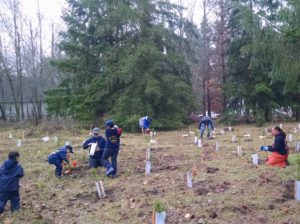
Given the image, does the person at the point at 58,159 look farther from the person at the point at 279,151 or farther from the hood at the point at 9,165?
the person at the point at 279,151

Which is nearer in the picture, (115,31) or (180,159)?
(180,159)

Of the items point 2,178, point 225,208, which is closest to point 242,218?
point 225,208

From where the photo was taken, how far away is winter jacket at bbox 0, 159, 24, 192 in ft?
21.4

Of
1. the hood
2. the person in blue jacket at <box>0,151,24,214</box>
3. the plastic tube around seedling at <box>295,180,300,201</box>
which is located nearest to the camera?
the plastic tube around seedling at <box>295,180,300,201</box>

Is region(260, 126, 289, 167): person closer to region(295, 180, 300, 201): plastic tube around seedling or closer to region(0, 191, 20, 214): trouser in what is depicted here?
region(295, 180, 300, 201): plastic tube around seedling

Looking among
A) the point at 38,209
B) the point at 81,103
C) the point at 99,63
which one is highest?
the point at 99,63

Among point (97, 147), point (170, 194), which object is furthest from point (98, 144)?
point (170, 194)

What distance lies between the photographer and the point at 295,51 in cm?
760

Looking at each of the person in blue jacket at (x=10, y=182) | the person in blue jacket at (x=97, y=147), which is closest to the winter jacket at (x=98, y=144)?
the person in blue jacket at (x=97, y=147)

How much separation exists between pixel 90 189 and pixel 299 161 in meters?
4.63

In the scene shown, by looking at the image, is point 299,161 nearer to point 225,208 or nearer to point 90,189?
point 225,208

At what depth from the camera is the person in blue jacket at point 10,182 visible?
257 inches

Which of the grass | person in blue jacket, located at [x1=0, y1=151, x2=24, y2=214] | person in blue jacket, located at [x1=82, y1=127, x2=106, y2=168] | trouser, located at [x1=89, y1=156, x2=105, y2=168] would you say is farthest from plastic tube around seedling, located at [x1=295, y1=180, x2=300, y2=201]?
trouser, located at [x1=89, y1=156, x2=105, y2=168]

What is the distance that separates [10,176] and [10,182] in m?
0.11
